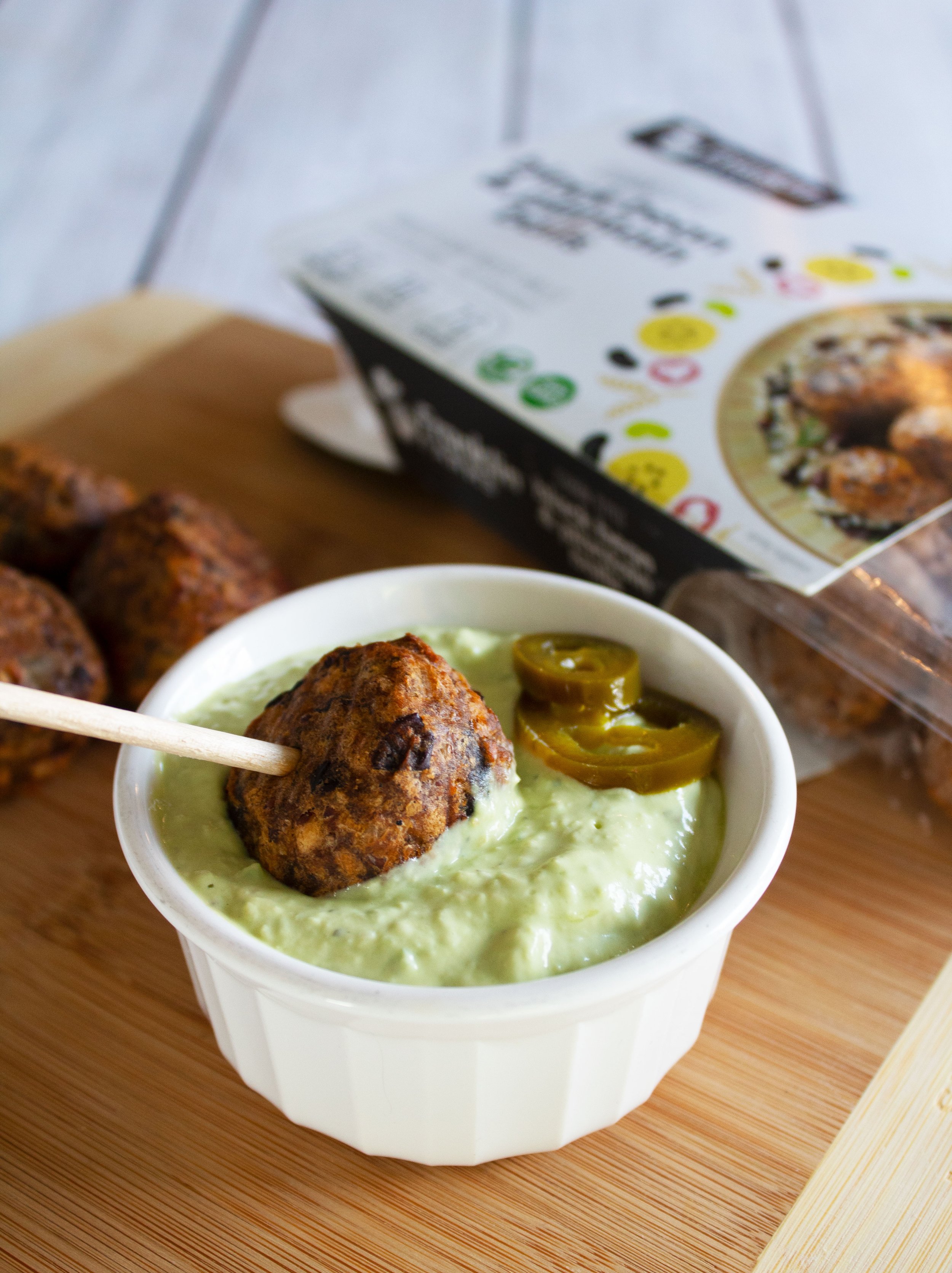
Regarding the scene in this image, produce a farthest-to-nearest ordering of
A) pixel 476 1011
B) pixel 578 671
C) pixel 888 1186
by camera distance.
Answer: pixel 578 671 → pixel 888 1186 → pixel 476 1011

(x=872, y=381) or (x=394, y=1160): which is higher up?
(x=872, y=381)

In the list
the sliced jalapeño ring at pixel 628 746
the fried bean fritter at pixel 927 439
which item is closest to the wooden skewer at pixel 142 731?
the sliced jalapeño ring at pixel 628 746

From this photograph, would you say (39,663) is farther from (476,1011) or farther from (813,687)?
(813,687)

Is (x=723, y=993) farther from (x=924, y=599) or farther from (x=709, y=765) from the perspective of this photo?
(x=924, y=599)

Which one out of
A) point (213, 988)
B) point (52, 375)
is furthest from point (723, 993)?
point (52, 375)

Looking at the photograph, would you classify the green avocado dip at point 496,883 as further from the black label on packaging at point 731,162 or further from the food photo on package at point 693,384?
the black label on packaging at point 731,162

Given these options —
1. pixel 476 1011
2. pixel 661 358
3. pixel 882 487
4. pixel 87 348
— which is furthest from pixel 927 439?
pixel 87 348
